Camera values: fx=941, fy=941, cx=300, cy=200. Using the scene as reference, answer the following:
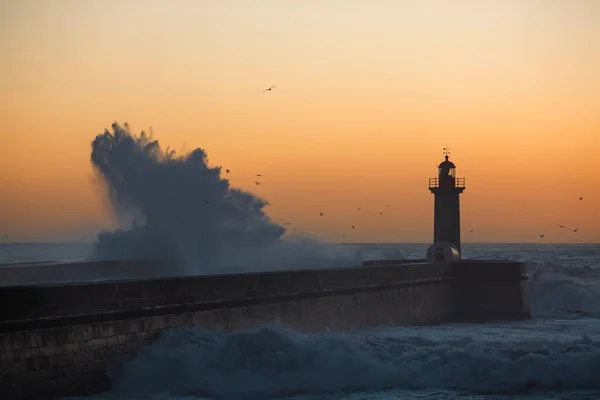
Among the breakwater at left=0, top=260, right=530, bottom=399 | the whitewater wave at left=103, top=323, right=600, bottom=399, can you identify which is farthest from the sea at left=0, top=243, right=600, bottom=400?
the breakwater at left=0, top=260, right=530, bottom=399

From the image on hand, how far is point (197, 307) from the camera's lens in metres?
13.3

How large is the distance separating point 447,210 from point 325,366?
14.2 m

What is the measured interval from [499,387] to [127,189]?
18.0 meters

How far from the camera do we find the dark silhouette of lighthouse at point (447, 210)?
2641 cm

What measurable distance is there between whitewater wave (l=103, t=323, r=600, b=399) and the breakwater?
40cm

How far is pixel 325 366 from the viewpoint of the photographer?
1298 centimetres

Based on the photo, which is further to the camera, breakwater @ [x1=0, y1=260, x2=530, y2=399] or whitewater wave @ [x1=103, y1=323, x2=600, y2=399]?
whitewater wave @ [x1=103, y1=323, x2=600, y2=399]

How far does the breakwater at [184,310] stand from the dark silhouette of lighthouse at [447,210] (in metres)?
3.79

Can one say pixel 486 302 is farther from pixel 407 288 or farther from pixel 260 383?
pixel 260 383

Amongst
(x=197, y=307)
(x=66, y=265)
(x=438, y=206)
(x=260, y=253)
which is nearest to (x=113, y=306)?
(x=197, y=307)

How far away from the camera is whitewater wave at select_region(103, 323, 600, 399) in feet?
39.3

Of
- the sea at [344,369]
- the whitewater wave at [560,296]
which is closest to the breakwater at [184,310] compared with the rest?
the sea at [344,369]

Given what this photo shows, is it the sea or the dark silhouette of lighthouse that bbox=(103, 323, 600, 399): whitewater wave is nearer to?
the sea

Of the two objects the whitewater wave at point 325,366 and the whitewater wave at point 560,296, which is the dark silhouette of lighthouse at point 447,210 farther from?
the whitewater wave at point 325,366
